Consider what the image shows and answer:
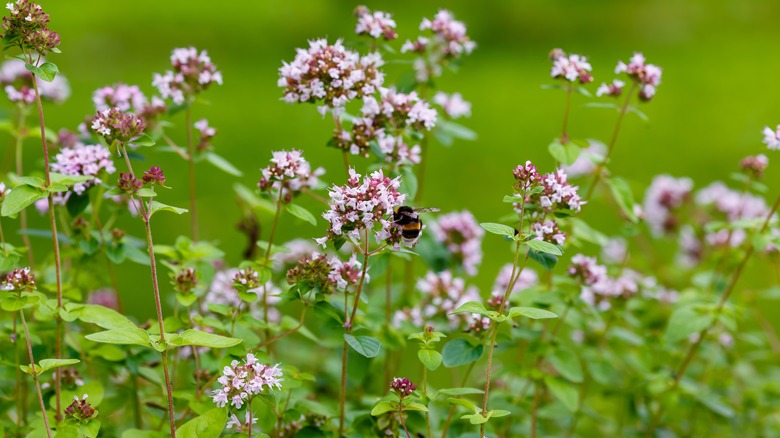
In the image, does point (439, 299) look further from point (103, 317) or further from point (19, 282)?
point (19, 282)

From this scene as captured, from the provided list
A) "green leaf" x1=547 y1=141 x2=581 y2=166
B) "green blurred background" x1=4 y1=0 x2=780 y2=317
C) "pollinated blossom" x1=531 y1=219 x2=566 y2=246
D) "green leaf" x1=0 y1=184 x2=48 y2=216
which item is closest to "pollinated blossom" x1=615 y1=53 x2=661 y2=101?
"green leaf" x1=547 y1=141 x2=581 y2=166

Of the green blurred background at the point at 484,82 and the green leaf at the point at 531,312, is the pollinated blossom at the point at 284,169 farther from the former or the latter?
the green blurred background at the point at 484,82

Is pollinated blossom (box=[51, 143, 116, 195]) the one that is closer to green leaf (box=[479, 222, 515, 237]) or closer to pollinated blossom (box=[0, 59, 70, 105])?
pollinated blossom (box=[0, 59, 70, 105])

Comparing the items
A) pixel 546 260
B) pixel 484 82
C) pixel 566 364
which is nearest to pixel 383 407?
pixel 546 260

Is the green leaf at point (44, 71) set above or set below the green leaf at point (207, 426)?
above

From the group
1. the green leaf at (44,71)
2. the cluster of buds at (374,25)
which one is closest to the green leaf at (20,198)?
the green leaf at (44,71)

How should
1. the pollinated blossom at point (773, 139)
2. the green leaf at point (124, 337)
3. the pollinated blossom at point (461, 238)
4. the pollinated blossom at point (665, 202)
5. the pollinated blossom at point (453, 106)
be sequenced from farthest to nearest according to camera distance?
the pollinated blossom at point (665, 202) < the pollinated blossom at point (453, 106) < the pollinated blossom at point (461, 238) < the pollinated blossom at point (773, 139) < the green leaf at point (124, 337)

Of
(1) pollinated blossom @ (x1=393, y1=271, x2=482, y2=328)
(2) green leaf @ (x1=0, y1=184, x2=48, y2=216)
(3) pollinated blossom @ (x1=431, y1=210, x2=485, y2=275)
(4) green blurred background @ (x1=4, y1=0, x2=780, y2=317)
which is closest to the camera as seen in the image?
(2) green leaf @ (x1=0, y1=184, x2=48, y2=216)

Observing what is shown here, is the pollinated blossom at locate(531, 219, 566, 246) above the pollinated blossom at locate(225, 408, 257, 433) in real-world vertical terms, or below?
above
